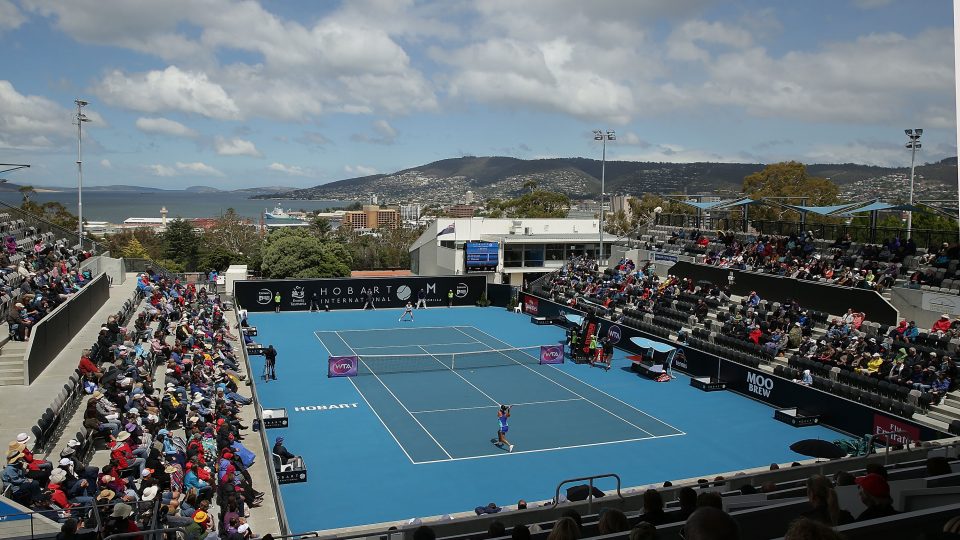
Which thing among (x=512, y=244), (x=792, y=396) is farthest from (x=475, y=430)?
(x=512, y=244)

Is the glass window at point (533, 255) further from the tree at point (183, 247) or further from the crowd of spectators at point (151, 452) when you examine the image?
the tree at point (183, 247)

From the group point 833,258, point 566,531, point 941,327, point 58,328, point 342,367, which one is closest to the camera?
point 566,531

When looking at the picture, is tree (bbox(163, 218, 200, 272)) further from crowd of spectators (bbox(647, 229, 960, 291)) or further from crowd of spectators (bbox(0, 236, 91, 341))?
crowd of spectators (bbox(647, 229, 960, 291))

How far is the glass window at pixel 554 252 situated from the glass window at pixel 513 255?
252 cm

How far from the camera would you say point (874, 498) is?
18.2 ft

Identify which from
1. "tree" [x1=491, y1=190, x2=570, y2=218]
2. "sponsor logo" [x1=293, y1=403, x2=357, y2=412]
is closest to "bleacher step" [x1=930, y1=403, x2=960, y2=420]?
"sponsor logo" [x1=293, y1=403, x2=357, y2=412]

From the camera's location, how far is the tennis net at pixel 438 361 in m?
31.8

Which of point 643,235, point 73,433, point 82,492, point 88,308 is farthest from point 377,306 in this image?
point 82,492

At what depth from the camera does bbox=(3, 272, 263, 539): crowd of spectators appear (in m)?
12.3

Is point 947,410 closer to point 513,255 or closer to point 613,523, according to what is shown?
point 613,523

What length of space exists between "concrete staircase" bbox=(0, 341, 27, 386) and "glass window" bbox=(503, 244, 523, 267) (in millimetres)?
39834

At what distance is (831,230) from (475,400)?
67.6ft

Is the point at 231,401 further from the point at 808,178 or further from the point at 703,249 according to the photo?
the point at 808,178

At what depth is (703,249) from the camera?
137 ft
